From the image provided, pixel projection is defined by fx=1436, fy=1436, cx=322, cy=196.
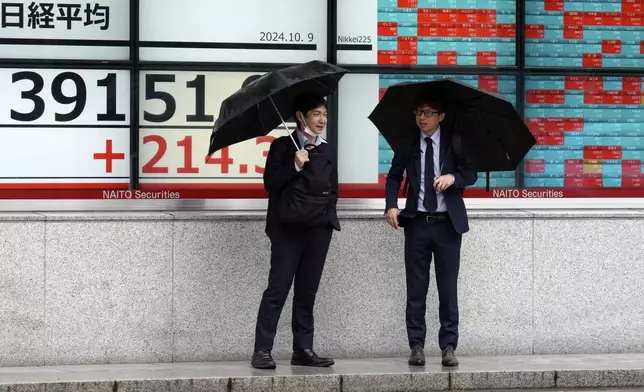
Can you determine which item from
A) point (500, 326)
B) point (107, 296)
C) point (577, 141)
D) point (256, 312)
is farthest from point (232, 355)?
point (577, 141)

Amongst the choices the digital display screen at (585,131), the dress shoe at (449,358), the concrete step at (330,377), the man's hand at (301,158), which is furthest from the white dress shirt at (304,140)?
the digital display screen at (585,131)

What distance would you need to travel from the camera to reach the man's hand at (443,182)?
388 inches

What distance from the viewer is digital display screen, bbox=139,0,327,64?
1095 cm

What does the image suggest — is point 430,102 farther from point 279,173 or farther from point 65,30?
point 65,30

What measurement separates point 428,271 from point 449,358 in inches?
24.9

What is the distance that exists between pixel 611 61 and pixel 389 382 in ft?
11.7

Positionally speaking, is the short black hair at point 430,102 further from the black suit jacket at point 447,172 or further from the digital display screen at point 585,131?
the digital display screen at point 585,131

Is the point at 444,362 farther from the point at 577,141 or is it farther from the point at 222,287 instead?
the point at 577,141

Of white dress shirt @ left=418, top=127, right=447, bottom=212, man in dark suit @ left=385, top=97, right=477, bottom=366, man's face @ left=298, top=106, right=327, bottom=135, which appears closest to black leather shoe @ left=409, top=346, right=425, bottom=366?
man in dark suit @ left=385, top=97, right=477, bottom=366

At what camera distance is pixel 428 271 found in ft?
33.4

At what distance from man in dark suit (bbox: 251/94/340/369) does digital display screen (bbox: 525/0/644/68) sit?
2433 millimetres

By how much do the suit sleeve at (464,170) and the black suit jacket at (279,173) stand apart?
87cm

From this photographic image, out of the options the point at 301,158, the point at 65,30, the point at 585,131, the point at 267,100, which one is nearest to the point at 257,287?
the point at 301,158

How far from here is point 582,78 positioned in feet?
37.9
